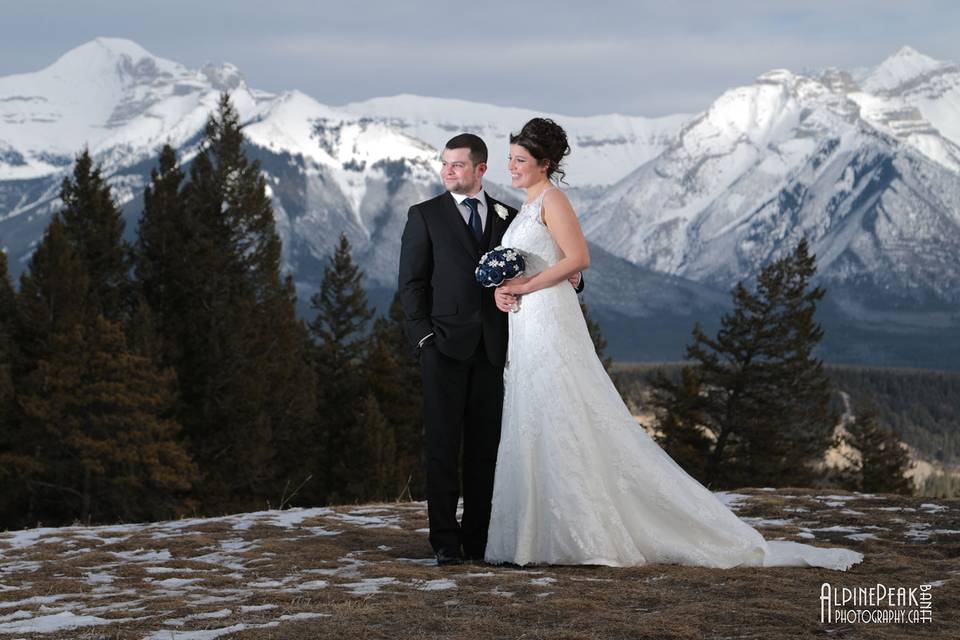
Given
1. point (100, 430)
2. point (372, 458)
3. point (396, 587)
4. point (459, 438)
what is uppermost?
point (459, 438)

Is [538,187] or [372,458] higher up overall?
[538,187]

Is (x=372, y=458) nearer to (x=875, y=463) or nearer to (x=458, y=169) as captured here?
(x=875, y=463)

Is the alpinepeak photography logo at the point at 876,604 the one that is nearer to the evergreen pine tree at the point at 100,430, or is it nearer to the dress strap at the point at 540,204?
the dress strap at the point at 540,204

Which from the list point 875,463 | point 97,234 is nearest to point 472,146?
point 97,234

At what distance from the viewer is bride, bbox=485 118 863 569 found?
869cm

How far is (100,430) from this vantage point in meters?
38.8

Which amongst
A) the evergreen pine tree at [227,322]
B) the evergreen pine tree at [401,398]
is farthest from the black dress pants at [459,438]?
the evergreen pine tree at [401,398]

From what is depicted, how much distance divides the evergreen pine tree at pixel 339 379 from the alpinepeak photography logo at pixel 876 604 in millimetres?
41375

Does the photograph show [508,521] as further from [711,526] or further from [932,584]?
[932,584]

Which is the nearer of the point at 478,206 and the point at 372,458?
the point at 478,206

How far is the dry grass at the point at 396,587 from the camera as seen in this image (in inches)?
255

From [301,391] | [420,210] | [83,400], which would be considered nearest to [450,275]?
[420,210]

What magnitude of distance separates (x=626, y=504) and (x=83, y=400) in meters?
32.0

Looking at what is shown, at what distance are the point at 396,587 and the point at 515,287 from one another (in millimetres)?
2374
